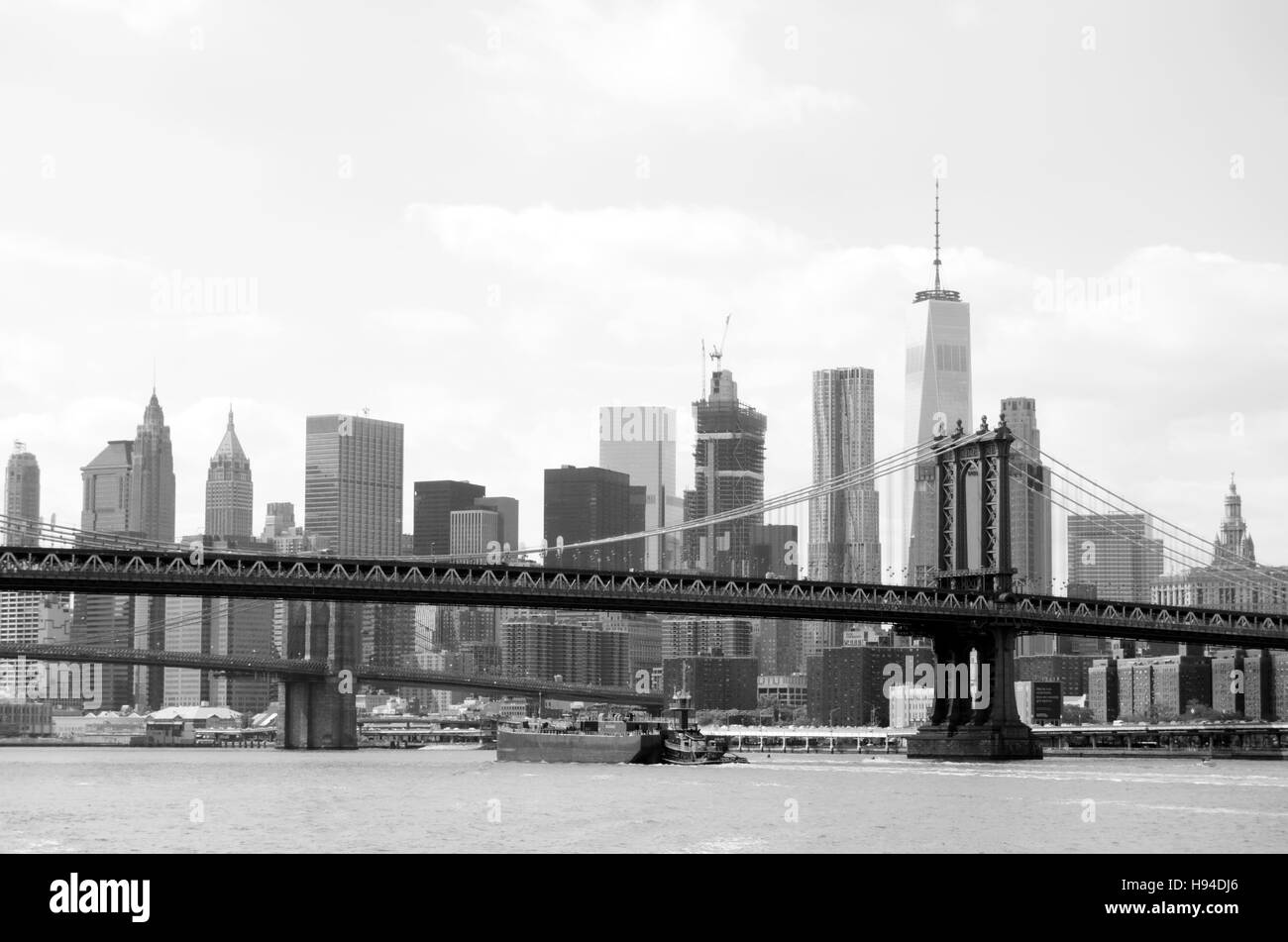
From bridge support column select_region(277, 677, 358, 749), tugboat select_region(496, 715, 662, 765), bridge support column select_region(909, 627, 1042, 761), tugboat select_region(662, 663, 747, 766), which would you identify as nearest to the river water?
bridge support column select_region(909, 627, 1042, 761)

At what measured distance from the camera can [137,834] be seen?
158 feet

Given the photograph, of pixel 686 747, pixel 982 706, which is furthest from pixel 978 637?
pixel 686 747

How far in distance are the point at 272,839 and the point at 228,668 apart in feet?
384

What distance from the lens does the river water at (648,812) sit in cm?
4569

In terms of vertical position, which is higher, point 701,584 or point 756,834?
point 701,584

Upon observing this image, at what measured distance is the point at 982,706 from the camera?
105000 mm

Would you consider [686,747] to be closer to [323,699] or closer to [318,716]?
[323,699]

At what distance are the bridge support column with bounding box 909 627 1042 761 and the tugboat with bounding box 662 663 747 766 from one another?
41.7ft

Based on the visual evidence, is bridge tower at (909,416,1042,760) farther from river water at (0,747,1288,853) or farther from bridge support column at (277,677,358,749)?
bridge support column at (277,677,358,749)
